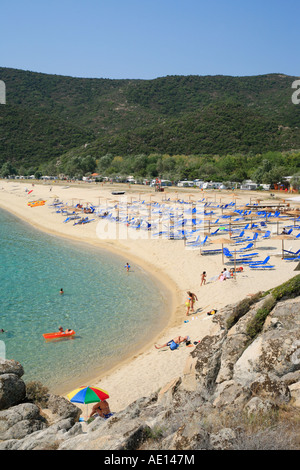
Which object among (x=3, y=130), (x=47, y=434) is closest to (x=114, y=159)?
(x=3, y=130)

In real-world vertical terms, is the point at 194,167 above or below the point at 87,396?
above

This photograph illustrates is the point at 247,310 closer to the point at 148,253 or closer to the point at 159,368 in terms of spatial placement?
the point at 159,368

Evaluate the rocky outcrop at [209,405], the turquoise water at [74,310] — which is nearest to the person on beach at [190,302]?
the turquoise water at [74,310]

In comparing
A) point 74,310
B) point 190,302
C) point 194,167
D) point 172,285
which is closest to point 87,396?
point 190,302

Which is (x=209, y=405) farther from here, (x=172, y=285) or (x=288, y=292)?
(x=172, y=285)

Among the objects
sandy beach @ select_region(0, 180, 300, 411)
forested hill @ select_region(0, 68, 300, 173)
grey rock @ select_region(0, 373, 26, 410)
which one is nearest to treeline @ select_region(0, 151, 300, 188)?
forested hill @ select_region(0, 68, 300, 173)

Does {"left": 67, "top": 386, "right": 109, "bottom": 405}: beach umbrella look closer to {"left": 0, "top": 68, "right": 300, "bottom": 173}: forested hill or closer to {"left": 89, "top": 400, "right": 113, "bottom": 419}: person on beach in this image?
{"left": 89, "top": 400, "right": 113, "bottom": 419}: person on beach

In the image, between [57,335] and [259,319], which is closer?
[259,319]
